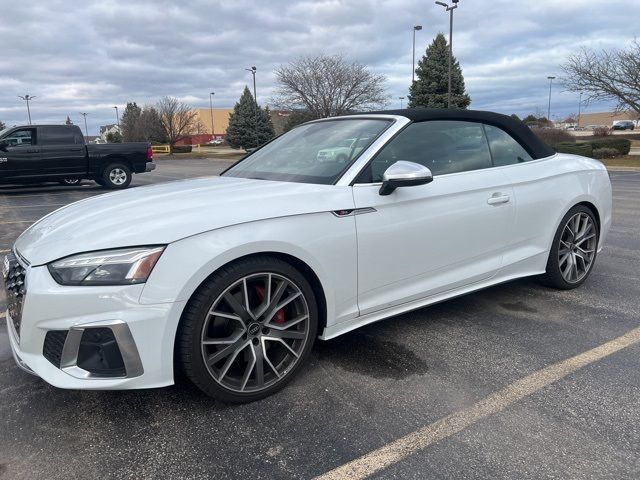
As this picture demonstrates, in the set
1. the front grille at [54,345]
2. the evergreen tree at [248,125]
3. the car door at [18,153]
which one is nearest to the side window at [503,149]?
the front grille at [54,345]

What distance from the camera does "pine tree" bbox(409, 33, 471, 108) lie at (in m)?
39.4

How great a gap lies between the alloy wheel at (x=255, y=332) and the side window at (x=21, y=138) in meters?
13.3

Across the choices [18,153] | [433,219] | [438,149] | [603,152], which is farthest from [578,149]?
[433,219]

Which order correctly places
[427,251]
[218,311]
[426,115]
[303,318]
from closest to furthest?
1. [218,311]
2. [303,318]
3. [427,251]
4. [426,115]

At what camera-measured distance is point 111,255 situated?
2.34 meters

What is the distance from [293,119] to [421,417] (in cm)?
4375

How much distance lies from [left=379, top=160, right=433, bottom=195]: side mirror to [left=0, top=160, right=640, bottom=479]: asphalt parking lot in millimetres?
1118

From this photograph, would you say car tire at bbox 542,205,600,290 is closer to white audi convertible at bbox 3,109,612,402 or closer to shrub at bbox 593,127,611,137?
white audi convertible at bbox 3,109,612,402

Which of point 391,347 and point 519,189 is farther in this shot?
point 519,189

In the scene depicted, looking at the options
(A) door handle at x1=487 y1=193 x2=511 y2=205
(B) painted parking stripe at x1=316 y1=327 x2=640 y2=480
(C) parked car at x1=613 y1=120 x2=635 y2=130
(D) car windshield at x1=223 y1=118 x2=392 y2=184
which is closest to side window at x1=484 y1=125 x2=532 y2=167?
(A) door handle at x1=487 y1=193 x2=511 y2=205

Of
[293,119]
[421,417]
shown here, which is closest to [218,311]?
[421,417]

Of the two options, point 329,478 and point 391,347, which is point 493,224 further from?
point 329,478

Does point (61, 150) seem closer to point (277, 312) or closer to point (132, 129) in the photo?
point (277, 312)

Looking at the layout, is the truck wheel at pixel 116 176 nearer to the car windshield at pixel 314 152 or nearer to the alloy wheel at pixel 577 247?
the car windshield at pixel 314 152
